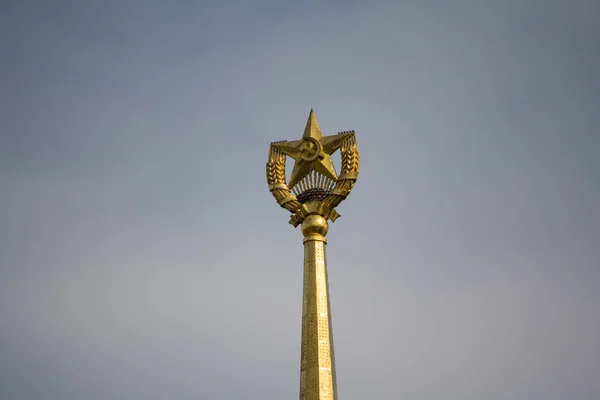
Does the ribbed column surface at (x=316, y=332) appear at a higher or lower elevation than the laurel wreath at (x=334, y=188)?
lower

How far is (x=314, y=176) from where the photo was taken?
25.7m

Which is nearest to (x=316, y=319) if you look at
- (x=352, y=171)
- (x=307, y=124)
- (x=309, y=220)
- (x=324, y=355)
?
(x=324, y=355)

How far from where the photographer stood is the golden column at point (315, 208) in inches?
884

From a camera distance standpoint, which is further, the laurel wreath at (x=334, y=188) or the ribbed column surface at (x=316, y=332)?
the laurel wreath at (x=334, y=188)

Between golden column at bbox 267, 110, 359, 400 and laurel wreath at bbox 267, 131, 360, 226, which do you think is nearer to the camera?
golden column at bbox 267, 110, 359, 400

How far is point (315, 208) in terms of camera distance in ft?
81.8

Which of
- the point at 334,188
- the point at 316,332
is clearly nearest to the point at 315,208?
the point at 334,188

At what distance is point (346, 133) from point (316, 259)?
4.57 m

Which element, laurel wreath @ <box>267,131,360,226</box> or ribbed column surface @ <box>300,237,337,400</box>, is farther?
laurel wreath @ <box>267,131,360,226</box>

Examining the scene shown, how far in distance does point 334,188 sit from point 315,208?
0.93 metres

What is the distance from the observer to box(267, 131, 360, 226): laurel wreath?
25.0m

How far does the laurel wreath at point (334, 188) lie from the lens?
2495 cm

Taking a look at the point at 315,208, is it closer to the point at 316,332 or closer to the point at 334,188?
the point at 334,188

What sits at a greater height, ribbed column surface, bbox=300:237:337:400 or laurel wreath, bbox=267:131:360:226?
laurel wreath, bbox=267:131:360:226
